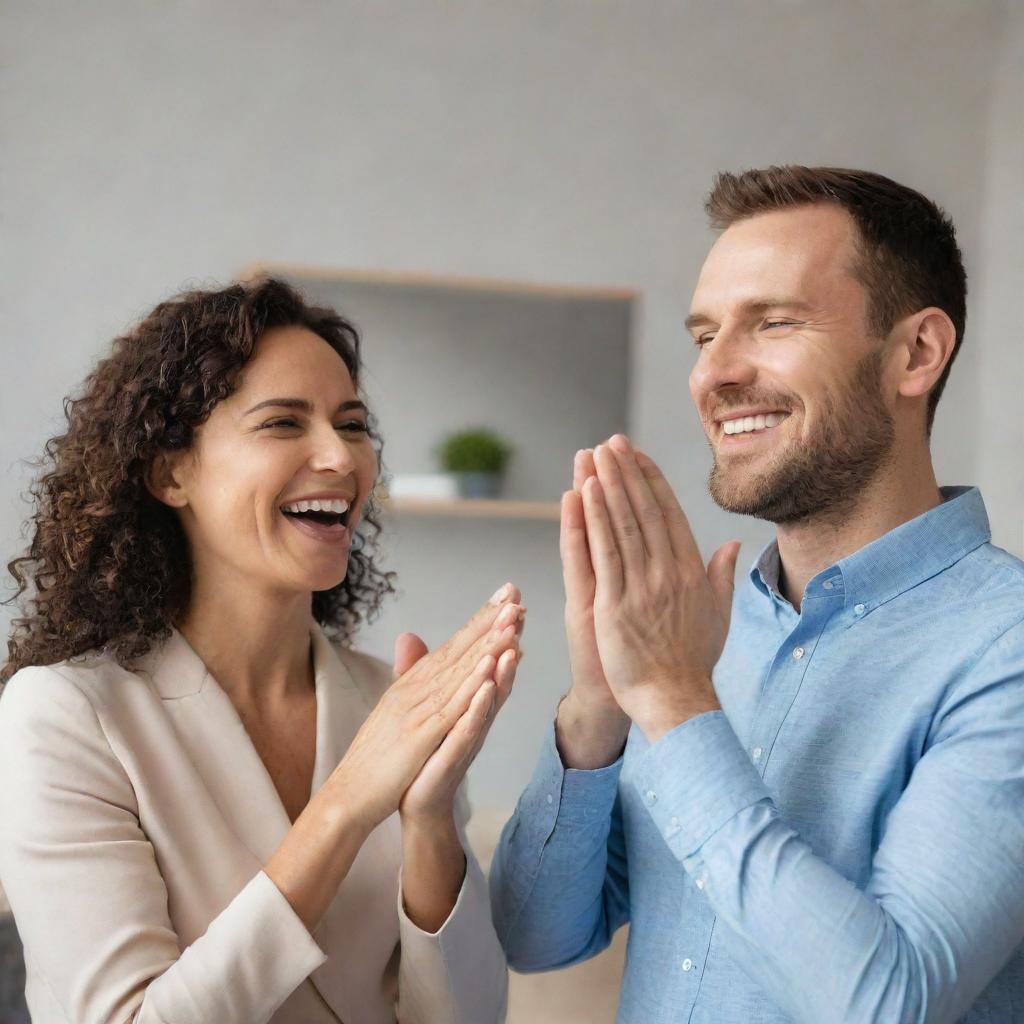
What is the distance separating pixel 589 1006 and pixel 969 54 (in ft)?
10.2

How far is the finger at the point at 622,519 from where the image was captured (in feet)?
3.98

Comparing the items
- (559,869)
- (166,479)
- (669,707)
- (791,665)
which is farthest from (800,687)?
(166,479)

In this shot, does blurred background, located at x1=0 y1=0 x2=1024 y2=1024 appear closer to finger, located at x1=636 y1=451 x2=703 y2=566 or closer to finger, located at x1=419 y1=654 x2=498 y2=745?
finger, located at x1=419 y1=654 x2=498 y2=745

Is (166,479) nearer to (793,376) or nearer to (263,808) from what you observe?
(263,808)

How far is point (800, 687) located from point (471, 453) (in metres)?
2.12

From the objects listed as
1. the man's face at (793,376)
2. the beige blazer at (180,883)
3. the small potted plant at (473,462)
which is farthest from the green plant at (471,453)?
the man's face at (793,376)

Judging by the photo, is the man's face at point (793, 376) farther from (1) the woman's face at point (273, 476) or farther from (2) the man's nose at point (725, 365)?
(1) the woman's face at point (273, 476)

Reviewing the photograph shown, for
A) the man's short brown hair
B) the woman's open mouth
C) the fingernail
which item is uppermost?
the man's short brown hair

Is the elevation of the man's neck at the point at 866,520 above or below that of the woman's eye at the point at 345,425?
below

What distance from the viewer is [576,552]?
123cm

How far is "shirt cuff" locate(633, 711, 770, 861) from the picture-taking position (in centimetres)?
112

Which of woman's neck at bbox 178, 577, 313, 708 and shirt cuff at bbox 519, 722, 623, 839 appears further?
woman's neck at bbox 178, 577, 313, 708

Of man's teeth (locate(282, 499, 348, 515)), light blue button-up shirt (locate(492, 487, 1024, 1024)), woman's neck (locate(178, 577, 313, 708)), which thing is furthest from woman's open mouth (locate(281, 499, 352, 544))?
light blue button-up shirt (locate(492, 487, 1024, 1024))

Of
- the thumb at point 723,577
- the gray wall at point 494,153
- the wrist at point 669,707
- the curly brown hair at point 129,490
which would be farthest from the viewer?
the gray wall at point 494,153
